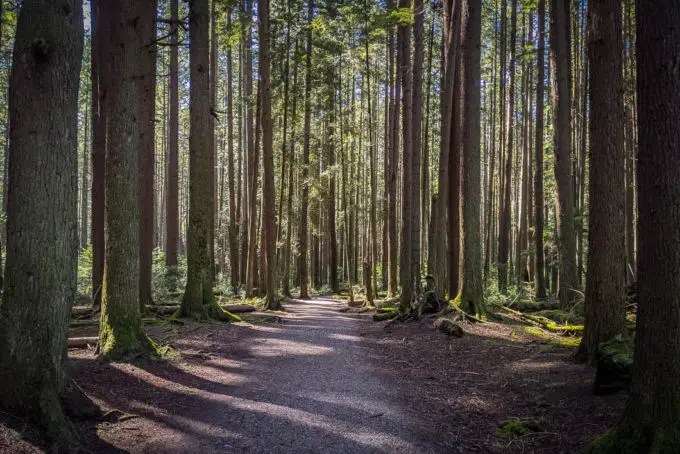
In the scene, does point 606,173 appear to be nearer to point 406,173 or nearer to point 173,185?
point 406,173

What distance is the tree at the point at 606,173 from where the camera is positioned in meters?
6.52

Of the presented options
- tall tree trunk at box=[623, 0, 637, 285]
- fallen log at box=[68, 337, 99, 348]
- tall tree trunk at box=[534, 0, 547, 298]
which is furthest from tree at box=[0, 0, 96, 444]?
tall tree trunk at box=[623, 0, 637, 285]

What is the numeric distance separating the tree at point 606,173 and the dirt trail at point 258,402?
10.5 ft

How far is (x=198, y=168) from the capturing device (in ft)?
37.7

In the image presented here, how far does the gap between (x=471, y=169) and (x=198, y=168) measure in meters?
6.81

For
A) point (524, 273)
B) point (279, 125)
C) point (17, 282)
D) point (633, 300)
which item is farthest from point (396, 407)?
point (524, 273)

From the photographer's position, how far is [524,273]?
25.4 m

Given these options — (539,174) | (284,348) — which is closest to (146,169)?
(284,348)

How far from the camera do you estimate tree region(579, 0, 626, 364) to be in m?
6.52

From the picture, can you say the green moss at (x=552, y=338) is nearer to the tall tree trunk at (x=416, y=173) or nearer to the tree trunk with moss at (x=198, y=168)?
the tall tree trunk at (x=416, y=173)

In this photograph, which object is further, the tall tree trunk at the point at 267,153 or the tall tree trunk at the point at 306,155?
the tall tree trunk at the point at 306,155

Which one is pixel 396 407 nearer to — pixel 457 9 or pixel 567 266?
pixel 567 266

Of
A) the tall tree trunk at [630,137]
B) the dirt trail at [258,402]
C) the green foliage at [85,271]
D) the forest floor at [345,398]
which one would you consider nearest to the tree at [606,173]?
the forest floor at [345,398]

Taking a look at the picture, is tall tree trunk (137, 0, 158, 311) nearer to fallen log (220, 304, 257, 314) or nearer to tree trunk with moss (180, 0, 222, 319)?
tree trunk with moss (180, 0, 222, 319)
